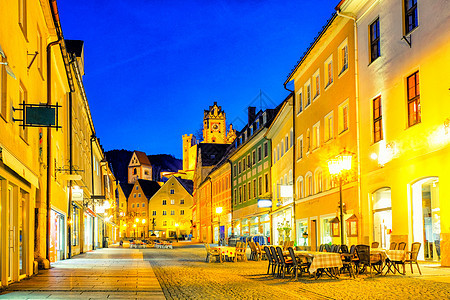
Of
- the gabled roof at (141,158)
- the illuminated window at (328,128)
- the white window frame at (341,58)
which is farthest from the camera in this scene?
the gabled roof at (141,158)

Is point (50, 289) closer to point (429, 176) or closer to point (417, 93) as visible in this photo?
point (429, 176)

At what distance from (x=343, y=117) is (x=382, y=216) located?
603 cm

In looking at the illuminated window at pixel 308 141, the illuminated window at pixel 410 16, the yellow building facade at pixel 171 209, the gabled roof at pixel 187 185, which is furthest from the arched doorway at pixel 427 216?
the gabled roof at pixel 187 185

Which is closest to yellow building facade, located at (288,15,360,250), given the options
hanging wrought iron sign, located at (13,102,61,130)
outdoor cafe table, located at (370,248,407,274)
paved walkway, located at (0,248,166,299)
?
outdoor cafe table, located at (370,248,407,274)

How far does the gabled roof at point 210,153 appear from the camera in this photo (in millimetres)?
87812

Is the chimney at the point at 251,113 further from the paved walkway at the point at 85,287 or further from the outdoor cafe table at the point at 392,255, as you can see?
the outdoor cafe table at the point at 392,255

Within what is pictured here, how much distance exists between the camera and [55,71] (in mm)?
25578

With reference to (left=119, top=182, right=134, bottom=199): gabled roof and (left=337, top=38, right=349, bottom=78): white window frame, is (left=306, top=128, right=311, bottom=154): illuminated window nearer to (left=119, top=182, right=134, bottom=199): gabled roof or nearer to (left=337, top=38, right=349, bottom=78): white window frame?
(left=337, top=38, right=349, bottom=78): white window frame

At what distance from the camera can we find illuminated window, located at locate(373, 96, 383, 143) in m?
23.5

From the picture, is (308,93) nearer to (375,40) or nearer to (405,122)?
(375,40)

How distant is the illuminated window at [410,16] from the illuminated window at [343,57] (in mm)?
6045

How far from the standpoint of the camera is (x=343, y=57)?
91.2 feet

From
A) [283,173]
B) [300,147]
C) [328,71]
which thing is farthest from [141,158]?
[328,71]

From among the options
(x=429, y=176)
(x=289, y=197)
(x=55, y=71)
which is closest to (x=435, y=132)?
(x=429, y=176)
